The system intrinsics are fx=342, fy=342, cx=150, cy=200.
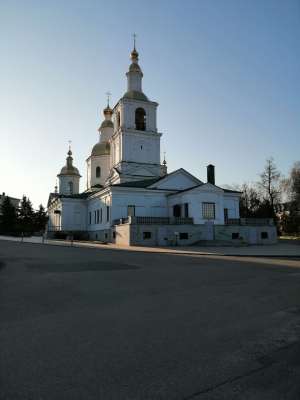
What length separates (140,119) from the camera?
4831cm

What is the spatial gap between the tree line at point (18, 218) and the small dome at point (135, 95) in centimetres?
3482

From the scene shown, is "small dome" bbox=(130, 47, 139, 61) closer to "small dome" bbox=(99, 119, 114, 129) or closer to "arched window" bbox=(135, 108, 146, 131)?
"arched window" bbox=(135, 108, 146, 131)

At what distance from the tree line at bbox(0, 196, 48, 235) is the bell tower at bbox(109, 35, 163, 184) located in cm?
3093

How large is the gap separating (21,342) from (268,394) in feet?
11.2

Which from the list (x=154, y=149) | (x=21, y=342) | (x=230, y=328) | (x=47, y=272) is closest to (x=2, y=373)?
(x=21, y=342)

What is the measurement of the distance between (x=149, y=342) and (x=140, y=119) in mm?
45416

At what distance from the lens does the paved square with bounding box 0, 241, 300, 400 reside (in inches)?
140

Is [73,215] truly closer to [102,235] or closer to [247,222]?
[102,235]

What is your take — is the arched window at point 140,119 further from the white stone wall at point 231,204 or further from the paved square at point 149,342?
the paved square at point 149,342

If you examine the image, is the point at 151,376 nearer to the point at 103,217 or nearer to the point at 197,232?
the point at 197,232

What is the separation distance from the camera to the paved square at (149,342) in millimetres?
3566

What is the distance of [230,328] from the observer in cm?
566

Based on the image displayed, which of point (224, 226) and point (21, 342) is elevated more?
point (224, 226)

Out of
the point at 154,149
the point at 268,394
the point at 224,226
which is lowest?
the point at 268,394
